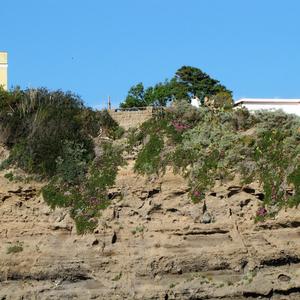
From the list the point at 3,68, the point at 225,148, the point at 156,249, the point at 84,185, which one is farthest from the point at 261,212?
the point at 3,68

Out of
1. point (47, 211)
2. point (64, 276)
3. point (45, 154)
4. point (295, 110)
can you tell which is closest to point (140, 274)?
point (64, 276)

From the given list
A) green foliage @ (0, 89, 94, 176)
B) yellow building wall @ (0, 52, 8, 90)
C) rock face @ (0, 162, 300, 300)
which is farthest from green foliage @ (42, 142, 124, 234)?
yellow building wall @ (0, 52, 8, 90)

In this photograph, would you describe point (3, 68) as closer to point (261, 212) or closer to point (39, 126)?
point (39, 126)

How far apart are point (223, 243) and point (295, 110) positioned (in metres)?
7.54

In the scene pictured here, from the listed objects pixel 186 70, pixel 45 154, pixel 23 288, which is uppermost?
pixel 186 70

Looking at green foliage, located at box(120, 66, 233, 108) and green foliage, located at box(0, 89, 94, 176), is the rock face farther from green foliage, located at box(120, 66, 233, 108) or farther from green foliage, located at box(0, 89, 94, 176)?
green foliage, located at box(120, 66, 233, 108)

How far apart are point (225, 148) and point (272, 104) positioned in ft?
16.1

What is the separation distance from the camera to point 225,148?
2723cm

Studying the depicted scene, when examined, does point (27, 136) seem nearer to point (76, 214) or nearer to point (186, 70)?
point (76, 214)

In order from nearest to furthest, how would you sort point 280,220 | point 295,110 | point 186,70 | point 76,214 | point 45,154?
1. point 280,220
2. point 76,214
3. point 45,154
4. point 295,110
5. point 186,70

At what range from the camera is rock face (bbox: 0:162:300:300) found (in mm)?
24562

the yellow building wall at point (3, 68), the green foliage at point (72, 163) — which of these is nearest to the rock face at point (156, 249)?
the green foliage at point (72, 163)

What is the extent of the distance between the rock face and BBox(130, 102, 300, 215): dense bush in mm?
451

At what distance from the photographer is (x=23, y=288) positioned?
2592cm
